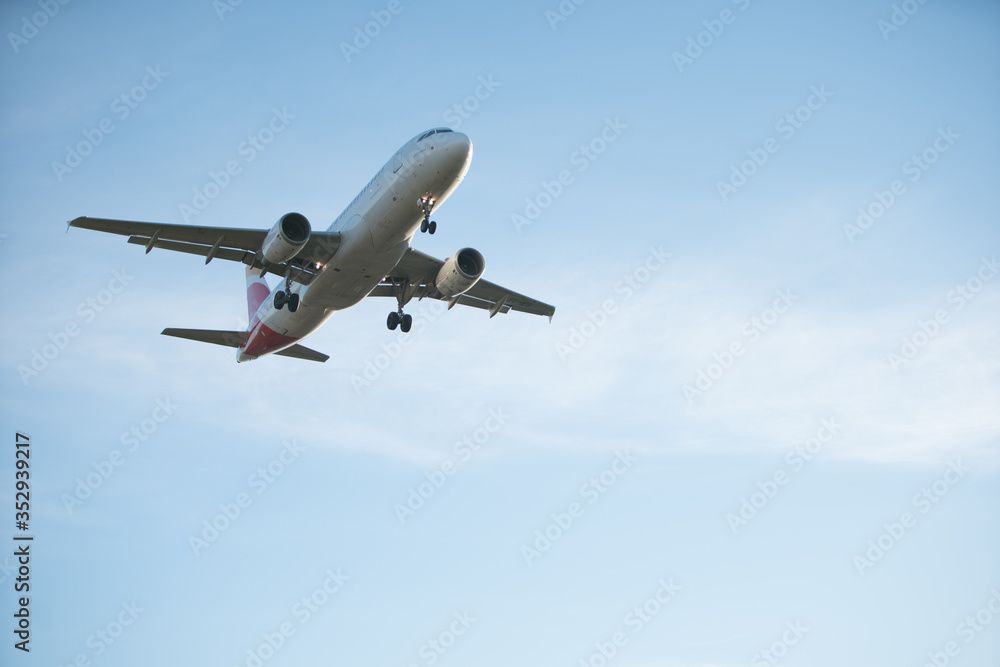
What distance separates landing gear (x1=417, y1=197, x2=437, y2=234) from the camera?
33906 millimetres

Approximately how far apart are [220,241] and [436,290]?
1000cm

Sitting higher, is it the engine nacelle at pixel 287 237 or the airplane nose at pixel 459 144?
the airplane nose at pixel 459 144

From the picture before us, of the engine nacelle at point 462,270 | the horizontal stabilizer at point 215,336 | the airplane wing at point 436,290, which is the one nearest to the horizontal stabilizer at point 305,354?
the horizontal stabilizer at point 215,336

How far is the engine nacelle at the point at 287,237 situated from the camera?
35406 mm

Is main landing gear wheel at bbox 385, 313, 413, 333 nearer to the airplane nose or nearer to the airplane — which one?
the airplane

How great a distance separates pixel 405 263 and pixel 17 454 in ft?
54.9

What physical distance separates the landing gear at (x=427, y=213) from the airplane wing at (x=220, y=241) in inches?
157

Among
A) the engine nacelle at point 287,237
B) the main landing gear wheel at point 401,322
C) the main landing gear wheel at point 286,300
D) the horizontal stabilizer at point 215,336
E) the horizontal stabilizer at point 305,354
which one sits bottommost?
the horizontal stabilizer at point 215,336

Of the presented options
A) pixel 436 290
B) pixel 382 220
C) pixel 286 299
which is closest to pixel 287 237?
pixel 382 220

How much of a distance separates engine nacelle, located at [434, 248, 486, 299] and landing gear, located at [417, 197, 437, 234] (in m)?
6.02

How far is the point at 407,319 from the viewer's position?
42125 millimetres

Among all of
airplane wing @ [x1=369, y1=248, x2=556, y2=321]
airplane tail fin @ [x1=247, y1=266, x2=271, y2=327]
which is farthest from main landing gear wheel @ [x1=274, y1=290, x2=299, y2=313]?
airplane tail fin @ [x1=247, y1=266, x2=271, y2=327]

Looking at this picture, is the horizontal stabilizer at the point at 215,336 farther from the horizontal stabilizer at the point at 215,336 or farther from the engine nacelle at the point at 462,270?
the engine nacelle at the point at 462,270

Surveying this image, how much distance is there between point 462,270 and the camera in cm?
4019
